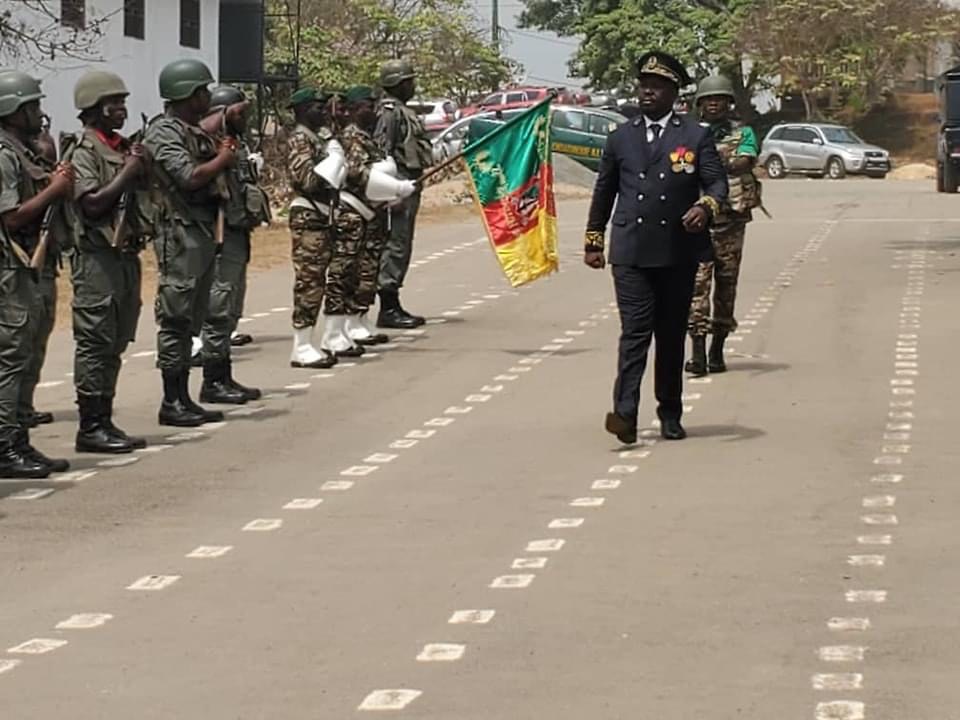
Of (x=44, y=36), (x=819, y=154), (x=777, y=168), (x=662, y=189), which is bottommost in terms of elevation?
(x=777, y=168)

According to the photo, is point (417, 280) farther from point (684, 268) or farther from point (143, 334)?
point (684, 268)

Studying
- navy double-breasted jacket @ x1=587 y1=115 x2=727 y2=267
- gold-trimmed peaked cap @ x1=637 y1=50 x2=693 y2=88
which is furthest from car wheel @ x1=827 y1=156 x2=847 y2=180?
gold-trimmed peaked cap @ x1=637 y1=50 x2=693 y2=88

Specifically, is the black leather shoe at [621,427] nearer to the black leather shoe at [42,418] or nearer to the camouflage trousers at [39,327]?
the camouflage trousers at [39,327]

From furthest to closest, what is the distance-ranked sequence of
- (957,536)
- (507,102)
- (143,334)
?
(507,102) → (143,334) → (957,536)

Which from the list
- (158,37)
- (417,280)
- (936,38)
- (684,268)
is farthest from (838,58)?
(684,268)

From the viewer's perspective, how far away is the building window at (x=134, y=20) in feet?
143

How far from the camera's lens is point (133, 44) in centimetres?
4409

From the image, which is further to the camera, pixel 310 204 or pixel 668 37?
pixel 668 37

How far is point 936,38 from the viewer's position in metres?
66.4

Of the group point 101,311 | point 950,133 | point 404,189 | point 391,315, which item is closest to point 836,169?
point 950,133

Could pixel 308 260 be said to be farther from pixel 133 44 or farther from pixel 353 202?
pixel 133 44

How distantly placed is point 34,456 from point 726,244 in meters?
5.30

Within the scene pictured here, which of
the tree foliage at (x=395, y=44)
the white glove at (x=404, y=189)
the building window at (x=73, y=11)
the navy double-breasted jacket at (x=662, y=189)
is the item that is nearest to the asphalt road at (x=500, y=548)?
the navy double-breasted jacket at (x=662, y=189)

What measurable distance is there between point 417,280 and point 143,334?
216 inches
